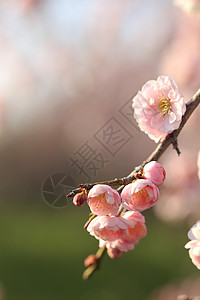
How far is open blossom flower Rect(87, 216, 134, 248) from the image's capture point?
2.14ft

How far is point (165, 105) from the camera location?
2.45 feet

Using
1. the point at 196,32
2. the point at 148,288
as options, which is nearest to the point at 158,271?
the point at 148,288

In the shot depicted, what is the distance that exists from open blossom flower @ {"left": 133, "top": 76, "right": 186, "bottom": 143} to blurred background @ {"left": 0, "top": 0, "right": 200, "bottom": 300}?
74 cm

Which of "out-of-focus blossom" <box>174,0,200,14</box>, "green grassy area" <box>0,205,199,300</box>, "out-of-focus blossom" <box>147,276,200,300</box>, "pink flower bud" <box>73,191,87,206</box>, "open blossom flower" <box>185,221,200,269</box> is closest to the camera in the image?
"pink flower bud" <box>73,191,87,206</box>

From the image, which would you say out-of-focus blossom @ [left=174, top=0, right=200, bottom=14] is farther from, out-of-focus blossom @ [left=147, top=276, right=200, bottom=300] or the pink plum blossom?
out-of-focus blossom @ [left=147, top=276, right=200, bottom=300]

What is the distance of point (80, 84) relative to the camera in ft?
10.8

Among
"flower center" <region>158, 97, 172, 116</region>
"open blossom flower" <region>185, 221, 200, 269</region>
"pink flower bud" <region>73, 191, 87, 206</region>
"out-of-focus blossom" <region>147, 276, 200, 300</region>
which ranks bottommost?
"out-of-focus blossom" <region>147, 276, 200, 300</region>

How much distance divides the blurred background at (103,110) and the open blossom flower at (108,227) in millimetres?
844

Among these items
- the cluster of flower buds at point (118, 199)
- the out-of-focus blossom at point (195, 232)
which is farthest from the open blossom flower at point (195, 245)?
the cluster of flower buds at point (118, 199)

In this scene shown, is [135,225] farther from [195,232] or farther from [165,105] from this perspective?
[165,105]

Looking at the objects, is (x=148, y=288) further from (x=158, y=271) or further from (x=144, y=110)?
(x=144, y=110)

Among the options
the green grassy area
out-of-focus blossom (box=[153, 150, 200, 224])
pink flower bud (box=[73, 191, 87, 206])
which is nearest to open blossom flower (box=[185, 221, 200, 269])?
pink flower bud (box=[73, 191, 87, 206])

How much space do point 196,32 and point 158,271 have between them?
255 cm

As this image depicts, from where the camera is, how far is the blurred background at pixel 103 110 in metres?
2.16
